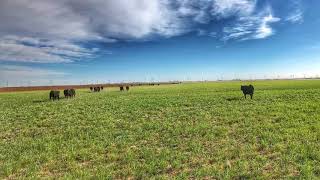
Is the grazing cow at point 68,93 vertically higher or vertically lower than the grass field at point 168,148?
higher

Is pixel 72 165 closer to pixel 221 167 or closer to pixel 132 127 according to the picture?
pixel 221 167

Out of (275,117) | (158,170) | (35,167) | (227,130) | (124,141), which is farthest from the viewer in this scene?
(275,117)

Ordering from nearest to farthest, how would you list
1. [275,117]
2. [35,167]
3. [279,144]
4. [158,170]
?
[158,170] < [35,167] < [279,144] < [275,117]

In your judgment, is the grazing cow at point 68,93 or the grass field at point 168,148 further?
the grazing cow at point 68,93

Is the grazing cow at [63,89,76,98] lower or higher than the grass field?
higher

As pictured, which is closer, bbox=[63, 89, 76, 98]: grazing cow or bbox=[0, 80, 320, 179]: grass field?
bbox=[0, 80, 320, 179]: grass field

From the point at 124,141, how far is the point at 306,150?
22.5 feet

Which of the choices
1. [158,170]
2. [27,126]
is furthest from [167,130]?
[27,126]

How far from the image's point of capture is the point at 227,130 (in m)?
15.6

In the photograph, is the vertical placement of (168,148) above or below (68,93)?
below

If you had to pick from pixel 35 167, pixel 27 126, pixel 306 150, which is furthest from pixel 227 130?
pixel 27 126

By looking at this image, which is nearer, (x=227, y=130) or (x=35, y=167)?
(x=35, y=167)

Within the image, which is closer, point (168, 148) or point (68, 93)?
point (168, 148)

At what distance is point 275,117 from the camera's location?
63.0ft
